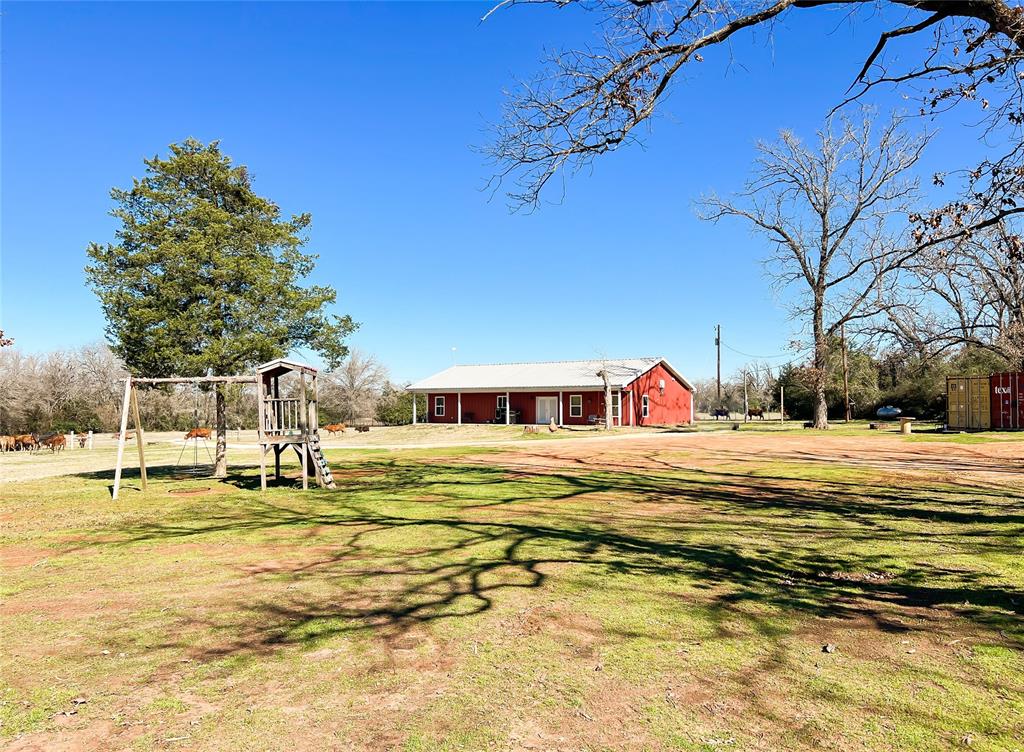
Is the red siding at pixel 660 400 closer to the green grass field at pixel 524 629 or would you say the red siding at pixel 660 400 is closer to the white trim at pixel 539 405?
the white trim at pixel 539 405

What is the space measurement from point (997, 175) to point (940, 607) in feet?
16.1

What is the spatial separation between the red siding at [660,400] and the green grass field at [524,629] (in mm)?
32888

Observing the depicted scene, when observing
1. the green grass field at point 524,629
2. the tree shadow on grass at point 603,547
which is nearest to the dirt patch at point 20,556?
the green grass field at point 524,629

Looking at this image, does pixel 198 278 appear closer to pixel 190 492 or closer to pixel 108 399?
pixel 190 492

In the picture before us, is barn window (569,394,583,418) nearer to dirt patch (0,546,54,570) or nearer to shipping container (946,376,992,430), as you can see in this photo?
shipping container (946,376,992,430)

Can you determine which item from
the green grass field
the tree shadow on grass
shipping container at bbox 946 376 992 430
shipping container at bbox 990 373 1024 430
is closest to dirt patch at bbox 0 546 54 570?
the green grass field

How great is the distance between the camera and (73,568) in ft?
24.0

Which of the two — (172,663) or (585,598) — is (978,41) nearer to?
(585,598)

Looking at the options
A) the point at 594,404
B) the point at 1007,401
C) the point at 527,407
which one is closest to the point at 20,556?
the point at 594,404

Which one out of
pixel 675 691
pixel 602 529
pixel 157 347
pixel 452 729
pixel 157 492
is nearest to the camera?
pixel 452 729

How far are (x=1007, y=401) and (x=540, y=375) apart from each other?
1084 inches

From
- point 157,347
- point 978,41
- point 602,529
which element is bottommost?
point 602,529

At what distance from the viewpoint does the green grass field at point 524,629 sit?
11.2ft

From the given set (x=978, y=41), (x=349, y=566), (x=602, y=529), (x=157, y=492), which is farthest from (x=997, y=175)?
(x=157, y=492)
